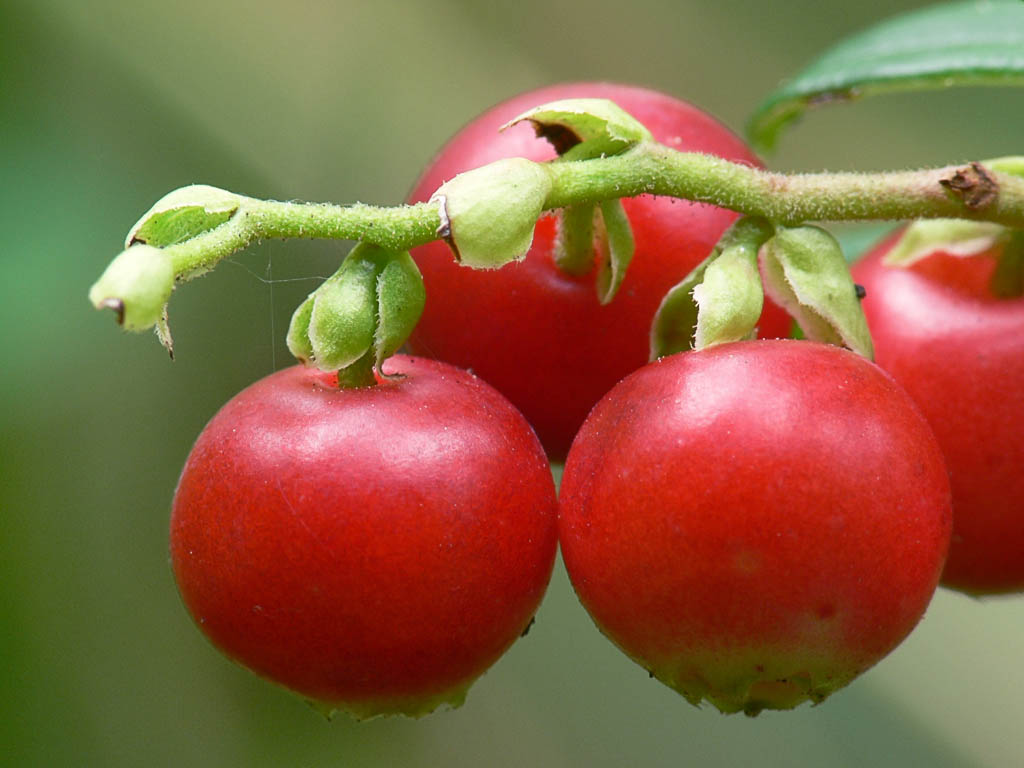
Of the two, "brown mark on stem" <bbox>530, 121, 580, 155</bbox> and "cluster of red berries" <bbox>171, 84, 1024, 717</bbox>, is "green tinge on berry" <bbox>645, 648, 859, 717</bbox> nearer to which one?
"cluster of red berries" <bbox>171, 84, 1024, 717</bbox>

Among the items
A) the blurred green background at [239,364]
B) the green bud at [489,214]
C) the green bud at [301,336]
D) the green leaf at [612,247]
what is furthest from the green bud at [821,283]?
the blurred green background at [239,364]

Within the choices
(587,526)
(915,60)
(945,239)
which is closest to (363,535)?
(587,526)

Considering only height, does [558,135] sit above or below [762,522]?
above

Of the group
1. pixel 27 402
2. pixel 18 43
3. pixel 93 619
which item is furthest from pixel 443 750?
pixel 18 43

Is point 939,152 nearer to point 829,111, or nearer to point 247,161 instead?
point 829,111

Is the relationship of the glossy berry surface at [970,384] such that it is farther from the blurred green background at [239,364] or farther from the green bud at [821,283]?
the blurred green background at [239,364]

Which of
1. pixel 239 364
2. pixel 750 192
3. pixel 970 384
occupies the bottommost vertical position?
pixel 239 364

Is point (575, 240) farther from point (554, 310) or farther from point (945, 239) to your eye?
point (945, 239)

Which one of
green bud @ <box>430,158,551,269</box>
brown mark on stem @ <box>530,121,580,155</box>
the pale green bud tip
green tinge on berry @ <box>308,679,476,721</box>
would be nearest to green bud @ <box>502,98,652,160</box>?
brown mark on stem @ <box>530,121,580,155</box>
